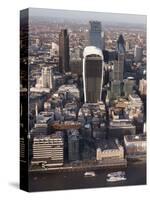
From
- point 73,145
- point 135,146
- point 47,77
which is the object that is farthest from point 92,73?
point 135,146

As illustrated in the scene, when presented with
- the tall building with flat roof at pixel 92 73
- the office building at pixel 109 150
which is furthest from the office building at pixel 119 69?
the office building at pixel 109 150

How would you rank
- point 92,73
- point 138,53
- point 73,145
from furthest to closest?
point 138,53 → point 92,73 → point 73,145

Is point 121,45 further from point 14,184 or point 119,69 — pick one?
point 14,184

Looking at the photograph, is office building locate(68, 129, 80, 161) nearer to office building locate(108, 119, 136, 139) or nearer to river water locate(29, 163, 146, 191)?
river water locate(29, 163, 146, 191)

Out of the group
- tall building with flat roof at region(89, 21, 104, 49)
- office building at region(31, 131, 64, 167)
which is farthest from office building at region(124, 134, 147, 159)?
tall building with flat roof at region(89, 21, 104, 49)

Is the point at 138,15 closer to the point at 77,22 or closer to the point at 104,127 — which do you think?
the point at 77,22

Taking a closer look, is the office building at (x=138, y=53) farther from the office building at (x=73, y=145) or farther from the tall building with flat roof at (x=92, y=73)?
the office building at (x=73, y=145)

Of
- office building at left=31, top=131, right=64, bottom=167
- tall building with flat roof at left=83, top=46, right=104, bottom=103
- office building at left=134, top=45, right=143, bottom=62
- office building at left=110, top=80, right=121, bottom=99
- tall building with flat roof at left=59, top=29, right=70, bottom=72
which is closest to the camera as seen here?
office building at left=31, top=131, right=64, bottom=167
